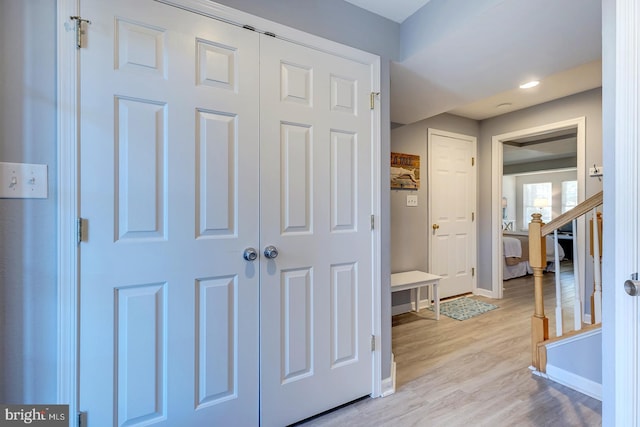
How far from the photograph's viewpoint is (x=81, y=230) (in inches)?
45.3

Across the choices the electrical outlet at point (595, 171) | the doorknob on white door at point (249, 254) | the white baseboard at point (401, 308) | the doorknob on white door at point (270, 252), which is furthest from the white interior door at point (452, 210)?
the doorknob on white door at point (249, 254)

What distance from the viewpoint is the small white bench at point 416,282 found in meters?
3.11

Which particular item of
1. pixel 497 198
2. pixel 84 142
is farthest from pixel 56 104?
pixel 497 198

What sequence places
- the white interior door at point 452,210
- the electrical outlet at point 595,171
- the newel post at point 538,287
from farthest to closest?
1. the white interior door at point 452,210
2. the electrical outlet at point 595,171
3. the newel post at point 538,287

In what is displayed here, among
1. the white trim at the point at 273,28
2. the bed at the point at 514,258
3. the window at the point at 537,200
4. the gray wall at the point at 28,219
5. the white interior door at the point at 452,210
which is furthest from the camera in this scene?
the window at the point at 537,200

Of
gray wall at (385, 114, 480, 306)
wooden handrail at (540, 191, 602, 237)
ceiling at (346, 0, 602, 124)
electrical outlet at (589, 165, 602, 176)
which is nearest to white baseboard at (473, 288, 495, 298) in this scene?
gray wall at (385, 114, 480, 306)

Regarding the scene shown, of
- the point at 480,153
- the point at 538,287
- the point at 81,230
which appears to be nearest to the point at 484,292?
the point at 480,153

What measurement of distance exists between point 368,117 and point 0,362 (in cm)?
197

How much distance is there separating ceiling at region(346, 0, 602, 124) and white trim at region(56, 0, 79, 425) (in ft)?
4.70

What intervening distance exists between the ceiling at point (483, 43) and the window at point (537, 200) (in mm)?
6587

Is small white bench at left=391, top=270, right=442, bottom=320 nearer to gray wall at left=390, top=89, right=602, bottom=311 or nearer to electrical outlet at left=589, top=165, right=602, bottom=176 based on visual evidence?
gray wall at left=390, top=89, right=602, bottom=311

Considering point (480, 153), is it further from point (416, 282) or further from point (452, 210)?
point (416, 282)

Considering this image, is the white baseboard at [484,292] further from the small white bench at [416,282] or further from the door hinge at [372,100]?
the door hinge at [372,100]

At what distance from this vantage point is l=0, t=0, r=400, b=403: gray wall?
3.53 feet
